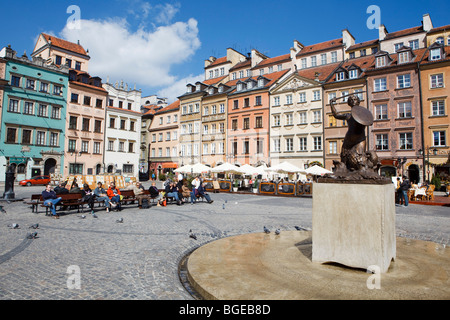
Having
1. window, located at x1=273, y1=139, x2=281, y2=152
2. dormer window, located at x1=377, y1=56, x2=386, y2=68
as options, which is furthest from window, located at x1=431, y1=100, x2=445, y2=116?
window, located at x1=273, y1=139, x2=281, y2=152

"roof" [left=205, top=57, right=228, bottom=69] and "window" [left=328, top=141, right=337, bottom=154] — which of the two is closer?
"window" [left=328, top=141, right=337, bottom=154]

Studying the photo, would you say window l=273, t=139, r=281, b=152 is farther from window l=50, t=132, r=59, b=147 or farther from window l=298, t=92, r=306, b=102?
window l=50, t=132, r=59, b=147

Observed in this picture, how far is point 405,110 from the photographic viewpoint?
30.1m

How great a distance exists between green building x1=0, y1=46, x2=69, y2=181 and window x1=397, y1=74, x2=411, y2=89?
4010 centimetres

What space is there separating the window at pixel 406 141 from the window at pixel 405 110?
184 centimetres

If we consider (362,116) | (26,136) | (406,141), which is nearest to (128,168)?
(26,136)

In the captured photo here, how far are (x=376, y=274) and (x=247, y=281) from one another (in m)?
2.03

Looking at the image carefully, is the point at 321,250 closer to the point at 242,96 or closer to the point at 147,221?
the point at 147,221

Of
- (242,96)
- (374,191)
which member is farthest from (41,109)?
(374,191)

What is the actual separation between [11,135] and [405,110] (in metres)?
43.3

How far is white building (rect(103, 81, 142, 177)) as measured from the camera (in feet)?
144

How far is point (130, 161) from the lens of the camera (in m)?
46.1

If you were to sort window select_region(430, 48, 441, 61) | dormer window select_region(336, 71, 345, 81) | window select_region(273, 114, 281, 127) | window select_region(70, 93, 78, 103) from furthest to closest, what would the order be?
1. window select_region(70, 93, 78, 103)
2. window select_region(273, 114, 281, 127)
3. dormer window select_region(336, 71, 345, 81)
4. window select_region(430, 48, 441, 61)

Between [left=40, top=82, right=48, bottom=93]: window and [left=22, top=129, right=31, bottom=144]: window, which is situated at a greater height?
[left=40, top=82, right=48, bottom=93]: window
